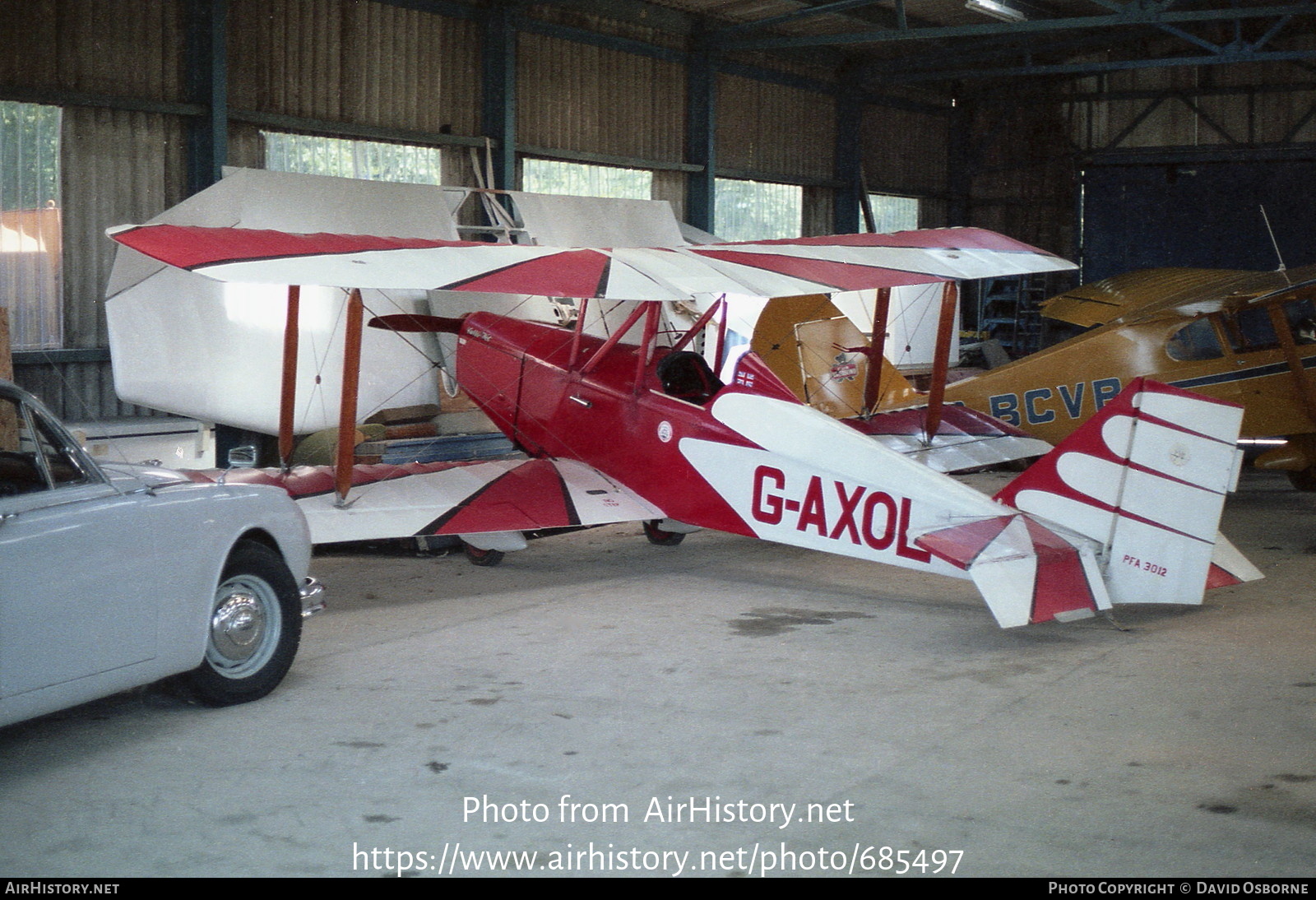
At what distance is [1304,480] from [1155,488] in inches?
259

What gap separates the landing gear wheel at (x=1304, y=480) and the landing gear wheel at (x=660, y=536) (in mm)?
5789

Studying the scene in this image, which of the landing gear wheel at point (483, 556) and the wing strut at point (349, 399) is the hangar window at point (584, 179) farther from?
the wing strut at point (349, 399)

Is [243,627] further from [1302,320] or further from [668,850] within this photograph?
[1302,320]

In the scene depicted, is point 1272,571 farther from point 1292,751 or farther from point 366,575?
point 366,575

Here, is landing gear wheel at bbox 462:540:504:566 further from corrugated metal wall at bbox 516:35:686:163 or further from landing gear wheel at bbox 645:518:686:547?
corrugated metal wall at bbox 516:35:686:163

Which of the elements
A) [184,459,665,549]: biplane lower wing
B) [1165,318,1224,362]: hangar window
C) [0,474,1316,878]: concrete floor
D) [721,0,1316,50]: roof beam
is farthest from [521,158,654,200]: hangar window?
[0,474,1316,878]: concrete floor

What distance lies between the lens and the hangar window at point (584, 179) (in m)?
15.9

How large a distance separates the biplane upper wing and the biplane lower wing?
4.09ft

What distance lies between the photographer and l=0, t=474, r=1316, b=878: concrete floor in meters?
3.82

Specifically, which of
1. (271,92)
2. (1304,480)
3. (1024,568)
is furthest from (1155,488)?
(271,92)

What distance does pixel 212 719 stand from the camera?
511cm
